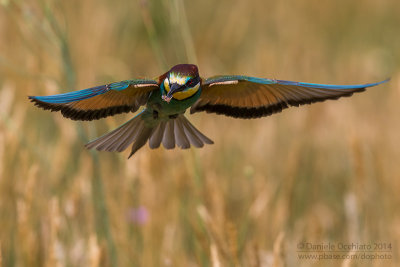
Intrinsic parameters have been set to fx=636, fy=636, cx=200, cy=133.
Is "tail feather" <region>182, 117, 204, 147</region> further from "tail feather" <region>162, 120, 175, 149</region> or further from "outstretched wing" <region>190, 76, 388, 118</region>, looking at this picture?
"outstretched wing" <region>190, 76, 388, 118</region>

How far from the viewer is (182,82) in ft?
3.79

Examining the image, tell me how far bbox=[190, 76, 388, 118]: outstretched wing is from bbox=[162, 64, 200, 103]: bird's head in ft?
0.27

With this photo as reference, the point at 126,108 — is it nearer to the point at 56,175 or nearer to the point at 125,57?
the point at 56,175

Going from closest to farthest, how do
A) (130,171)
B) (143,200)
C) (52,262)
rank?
1. (52,262)
2. (130,171)
3. (143,200)

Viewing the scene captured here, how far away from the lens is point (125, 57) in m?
4.82

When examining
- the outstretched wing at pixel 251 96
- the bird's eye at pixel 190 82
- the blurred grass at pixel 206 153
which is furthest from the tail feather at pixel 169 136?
the bird's eye at pixel 190 82

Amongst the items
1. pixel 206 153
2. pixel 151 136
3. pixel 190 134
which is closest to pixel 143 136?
pixel 151 136

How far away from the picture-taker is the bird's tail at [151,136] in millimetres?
1478

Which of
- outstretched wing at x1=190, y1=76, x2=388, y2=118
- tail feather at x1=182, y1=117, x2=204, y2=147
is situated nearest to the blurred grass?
tail feather at x1=182, y1=117, x2=204, y2=147

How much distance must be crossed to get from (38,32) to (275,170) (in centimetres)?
165

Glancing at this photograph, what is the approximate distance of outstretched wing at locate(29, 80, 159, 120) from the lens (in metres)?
1.06

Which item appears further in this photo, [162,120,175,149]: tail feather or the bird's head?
[162,120,175,149]: tail feather

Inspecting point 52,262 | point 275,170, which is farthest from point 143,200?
point 275,170

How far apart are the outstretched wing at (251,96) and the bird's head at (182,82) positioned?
3.3 inches
